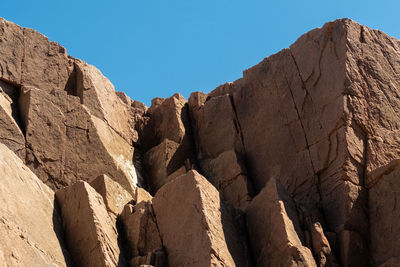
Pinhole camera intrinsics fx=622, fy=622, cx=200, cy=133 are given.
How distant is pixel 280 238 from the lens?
13656mm

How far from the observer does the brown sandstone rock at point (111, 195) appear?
15055 millimetres

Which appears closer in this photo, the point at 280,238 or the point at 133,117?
the point at 280,238

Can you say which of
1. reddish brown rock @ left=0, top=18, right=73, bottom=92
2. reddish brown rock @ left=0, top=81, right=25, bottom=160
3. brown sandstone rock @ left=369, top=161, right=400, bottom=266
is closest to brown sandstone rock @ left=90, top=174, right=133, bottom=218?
reddish brown rock @ left=0, top=81, right=25, bottom=160

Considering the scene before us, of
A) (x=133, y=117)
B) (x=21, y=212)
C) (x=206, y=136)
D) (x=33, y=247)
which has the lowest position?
(x=33, y=247)

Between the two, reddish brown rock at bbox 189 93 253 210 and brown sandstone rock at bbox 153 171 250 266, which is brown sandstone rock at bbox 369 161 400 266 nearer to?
brown sandstone rock at bbox 153 171 250 266

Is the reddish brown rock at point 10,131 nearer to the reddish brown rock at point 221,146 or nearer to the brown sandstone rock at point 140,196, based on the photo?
the brown sandstone rock at point 140,196

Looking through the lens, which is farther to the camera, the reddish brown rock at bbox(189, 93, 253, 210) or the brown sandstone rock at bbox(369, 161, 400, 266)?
the reddish brown rock at bbox(189, 93, 253, 210)

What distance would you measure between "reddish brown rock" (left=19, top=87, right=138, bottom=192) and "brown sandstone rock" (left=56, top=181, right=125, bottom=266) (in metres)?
2.90

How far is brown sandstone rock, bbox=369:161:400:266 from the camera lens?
14438 mm

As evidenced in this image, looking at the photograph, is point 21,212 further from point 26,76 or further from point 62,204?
point 26,76

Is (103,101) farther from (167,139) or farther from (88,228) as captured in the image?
(88,228)

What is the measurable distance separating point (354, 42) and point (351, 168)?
14.0 ft

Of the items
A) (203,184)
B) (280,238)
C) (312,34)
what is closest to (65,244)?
(203,184)

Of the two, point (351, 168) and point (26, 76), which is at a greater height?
point (26, 76)
